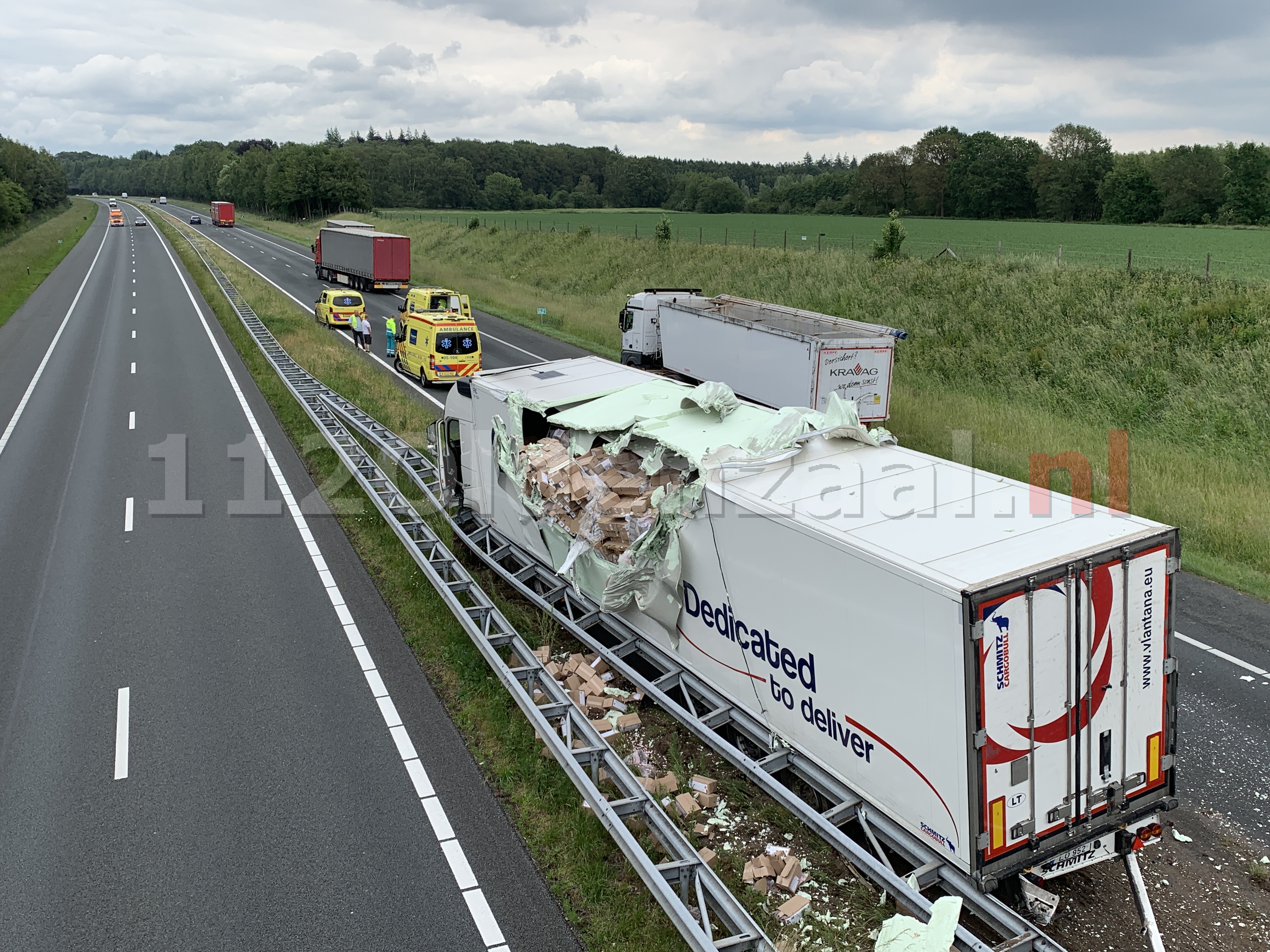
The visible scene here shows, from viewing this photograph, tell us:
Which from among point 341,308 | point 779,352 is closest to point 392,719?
point 779,352

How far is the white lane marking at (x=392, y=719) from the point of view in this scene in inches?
290

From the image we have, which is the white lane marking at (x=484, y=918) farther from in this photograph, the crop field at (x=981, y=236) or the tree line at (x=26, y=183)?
the tree line at (x=26, y=183)

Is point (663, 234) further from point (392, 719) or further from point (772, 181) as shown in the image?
point (772, 181)

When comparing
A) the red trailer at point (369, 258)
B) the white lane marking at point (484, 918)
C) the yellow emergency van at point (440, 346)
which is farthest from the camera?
the red trailer at point (369, 258)

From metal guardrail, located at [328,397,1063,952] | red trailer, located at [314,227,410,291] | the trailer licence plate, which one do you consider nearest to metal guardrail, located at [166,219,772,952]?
metal guardrail, located at [328,397,1063,952]

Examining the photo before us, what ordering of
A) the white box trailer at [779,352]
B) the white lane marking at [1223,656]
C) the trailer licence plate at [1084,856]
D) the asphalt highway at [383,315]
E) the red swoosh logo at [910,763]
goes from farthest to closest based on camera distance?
the asphalt highway at [383,315], the white box trailer at [779,352], the white lane marking at [1223,656], the trailer licence plate at [1084,856], the red swoosh logo at [910,763]

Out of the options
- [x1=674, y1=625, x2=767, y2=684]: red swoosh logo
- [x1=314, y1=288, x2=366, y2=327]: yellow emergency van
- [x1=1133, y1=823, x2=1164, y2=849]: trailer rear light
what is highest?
[x1=314, y1=288, x2=366, y2=327]: yellow emergency van

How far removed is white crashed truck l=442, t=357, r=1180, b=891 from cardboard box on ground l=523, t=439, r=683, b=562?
1.5 inches

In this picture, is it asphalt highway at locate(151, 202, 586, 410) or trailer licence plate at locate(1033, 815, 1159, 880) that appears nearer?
Result: trailer licence plate at locate(1033, 815, 1159, 880)

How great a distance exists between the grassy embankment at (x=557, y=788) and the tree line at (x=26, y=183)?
82.1 meters

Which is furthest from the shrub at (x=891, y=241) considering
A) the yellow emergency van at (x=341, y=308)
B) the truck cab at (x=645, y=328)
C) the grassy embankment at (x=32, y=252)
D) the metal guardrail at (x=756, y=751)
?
the grassy embankment at (x=32, y=252)

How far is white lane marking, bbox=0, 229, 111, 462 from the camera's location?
22344mm

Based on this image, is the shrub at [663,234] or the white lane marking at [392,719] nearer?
the white lane marking at [392,719]

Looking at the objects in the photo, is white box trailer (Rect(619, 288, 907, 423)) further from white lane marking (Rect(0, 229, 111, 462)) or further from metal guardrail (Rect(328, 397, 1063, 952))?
white lane marking (Rect(0, 229, 111, 462))
